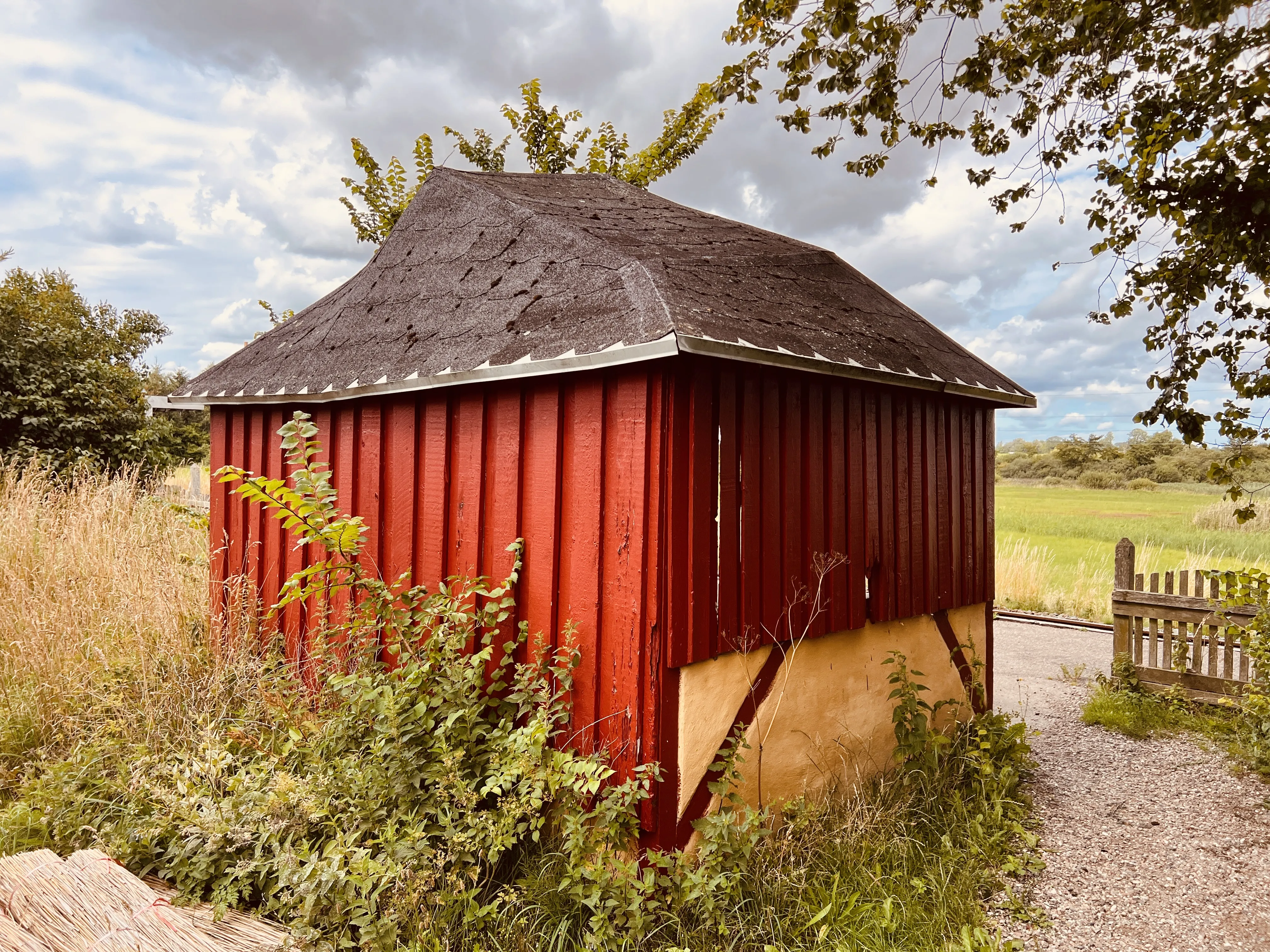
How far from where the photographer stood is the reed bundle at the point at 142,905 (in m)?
2.70

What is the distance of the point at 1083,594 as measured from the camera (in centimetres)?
1182

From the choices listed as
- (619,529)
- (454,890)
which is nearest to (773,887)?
(454,890)

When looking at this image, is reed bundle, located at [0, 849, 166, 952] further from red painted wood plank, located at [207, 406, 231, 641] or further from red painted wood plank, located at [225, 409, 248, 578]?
red painted wood plank, located at [225, 409, 248, 578]

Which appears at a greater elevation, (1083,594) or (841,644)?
(841,644)

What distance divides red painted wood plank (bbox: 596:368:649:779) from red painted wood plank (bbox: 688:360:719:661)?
0.72 ft

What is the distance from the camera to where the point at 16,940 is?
8.89ft

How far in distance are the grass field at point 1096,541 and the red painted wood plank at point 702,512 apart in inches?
239

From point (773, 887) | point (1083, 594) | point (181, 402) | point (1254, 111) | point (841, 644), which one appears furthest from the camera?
point (1083, 594)

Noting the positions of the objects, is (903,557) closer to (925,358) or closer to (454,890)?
(925,358)

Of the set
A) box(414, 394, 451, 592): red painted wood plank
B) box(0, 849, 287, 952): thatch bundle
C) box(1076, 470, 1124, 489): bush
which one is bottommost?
box(0, 849, 287, 952): thatch bundle

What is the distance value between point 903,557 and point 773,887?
231cm

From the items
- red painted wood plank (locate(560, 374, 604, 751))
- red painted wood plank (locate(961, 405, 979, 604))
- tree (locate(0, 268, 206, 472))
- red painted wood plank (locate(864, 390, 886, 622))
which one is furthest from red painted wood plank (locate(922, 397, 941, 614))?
tree (locate(0, 268, 206, 472))

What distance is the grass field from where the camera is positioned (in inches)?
469

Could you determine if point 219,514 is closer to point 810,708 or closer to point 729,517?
point 729,517
